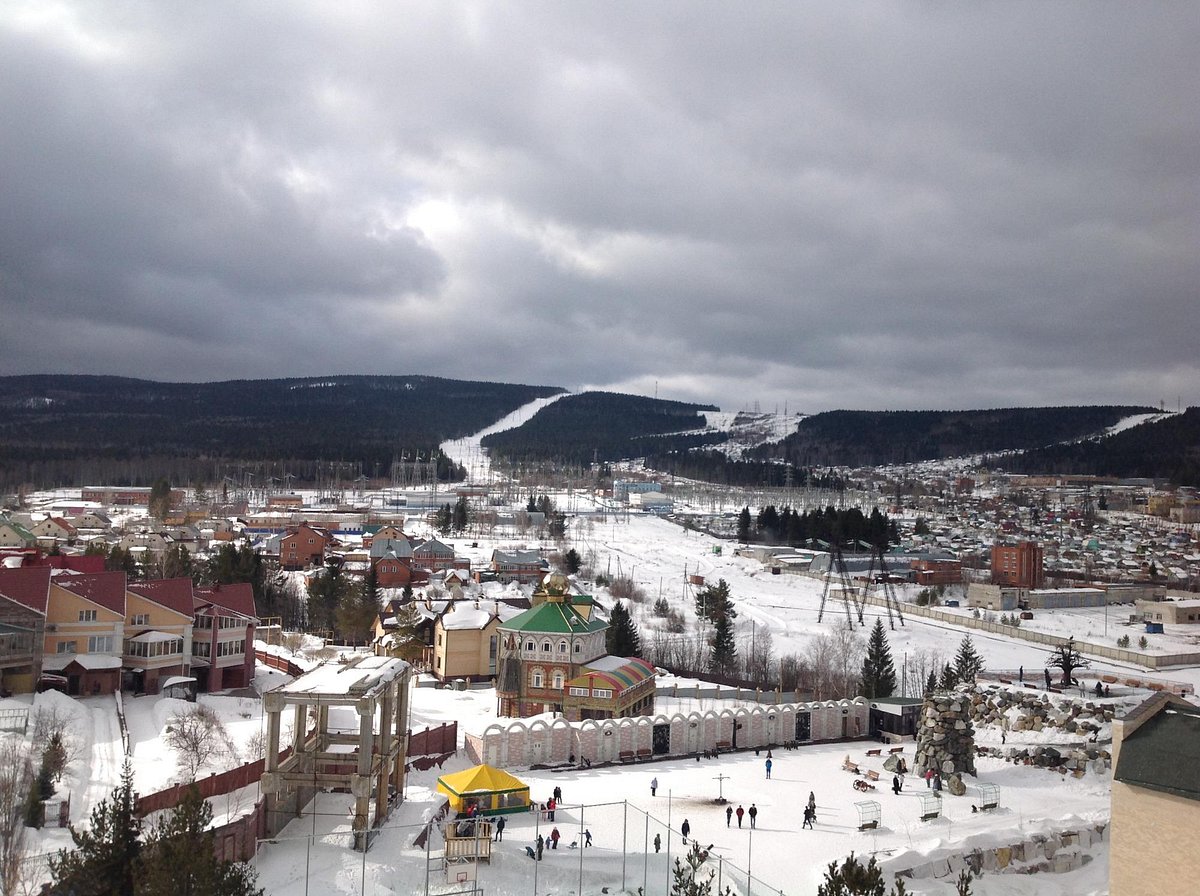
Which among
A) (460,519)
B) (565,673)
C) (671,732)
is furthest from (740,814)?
(460,519)

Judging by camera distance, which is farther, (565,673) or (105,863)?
(565,673)

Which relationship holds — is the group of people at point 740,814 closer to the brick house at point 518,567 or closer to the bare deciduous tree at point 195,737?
the bare deciduous tree at point 195,737

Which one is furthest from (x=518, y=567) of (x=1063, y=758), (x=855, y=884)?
(x=855, y=884)

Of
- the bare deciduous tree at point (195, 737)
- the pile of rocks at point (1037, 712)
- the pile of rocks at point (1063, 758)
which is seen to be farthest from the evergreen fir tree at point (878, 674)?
the bare deciduous tree at point (195, 737)

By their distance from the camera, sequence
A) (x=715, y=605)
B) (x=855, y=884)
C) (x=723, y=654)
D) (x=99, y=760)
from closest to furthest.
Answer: (x=855, y=884), (x=99, y=760), (x=723, y=654), (x=715, y=605)

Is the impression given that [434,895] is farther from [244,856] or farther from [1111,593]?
[1111,593]

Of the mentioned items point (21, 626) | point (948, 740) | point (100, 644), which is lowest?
point (948, 740)

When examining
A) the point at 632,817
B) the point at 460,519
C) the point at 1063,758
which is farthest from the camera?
the point at 460,519

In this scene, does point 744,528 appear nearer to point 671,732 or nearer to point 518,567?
point 518,567

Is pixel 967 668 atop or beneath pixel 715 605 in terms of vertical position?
beneath
